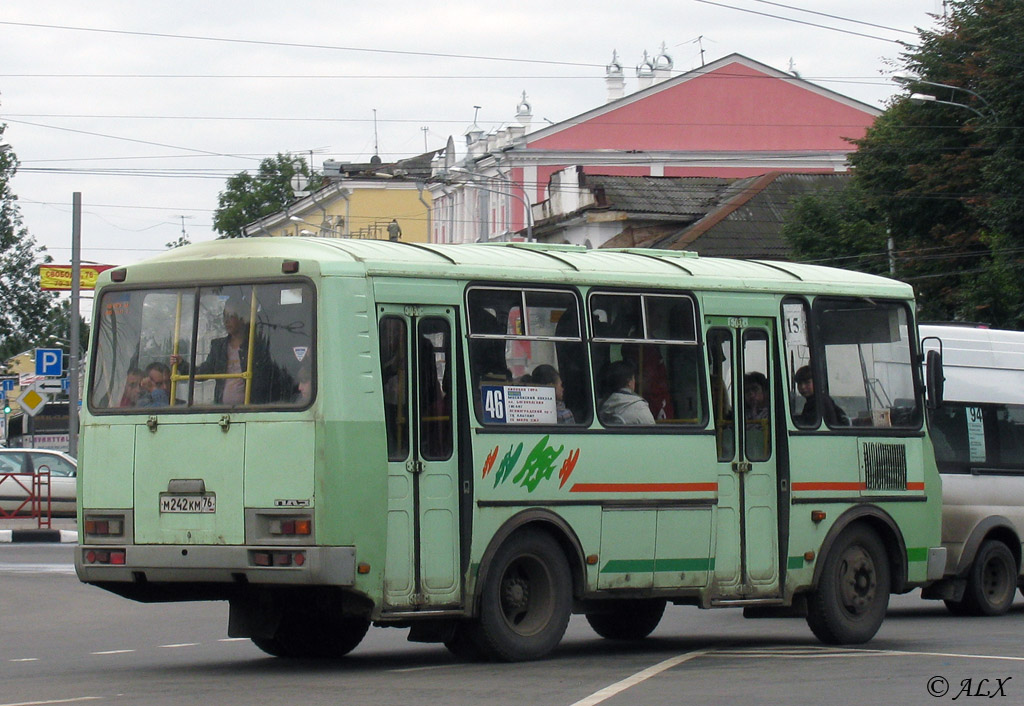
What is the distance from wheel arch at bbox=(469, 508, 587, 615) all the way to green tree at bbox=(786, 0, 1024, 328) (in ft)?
75.5

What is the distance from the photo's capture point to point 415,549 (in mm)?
11156

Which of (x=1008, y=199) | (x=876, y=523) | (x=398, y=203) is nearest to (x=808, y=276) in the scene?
(x=876, y=523)

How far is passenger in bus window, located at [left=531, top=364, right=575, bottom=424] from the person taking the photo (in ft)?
39.8

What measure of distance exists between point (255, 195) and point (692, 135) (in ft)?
137

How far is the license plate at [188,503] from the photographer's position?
1102 cm

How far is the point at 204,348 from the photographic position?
1140 centimetres

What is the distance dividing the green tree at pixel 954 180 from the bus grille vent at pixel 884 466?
2005cm

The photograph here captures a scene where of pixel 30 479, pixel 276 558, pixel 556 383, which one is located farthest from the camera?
pixel 30 479

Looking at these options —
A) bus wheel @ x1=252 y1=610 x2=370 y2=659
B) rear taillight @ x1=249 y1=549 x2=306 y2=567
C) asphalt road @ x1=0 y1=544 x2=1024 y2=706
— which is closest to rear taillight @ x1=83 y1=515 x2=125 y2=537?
asphalt road @ x1=0 y1=544 x2=1024 y2=706

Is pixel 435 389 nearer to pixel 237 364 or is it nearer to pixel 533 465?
pixel 533 465

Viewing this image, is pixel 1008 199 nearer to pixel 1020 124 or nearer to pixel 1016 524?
pixel 1020 124

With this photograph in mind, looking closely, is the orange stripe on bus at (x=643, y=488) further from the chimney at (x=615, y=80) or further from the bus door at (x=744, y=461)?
the chimney at (x=615, y=80)

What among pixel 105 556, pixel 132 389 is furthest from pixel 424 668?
pixel 132 389

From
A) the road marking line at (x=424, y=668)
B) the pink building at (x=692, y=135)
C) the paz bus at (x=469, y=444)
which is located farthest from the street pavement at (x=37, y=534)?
the pink building at (x=692, y=135)
